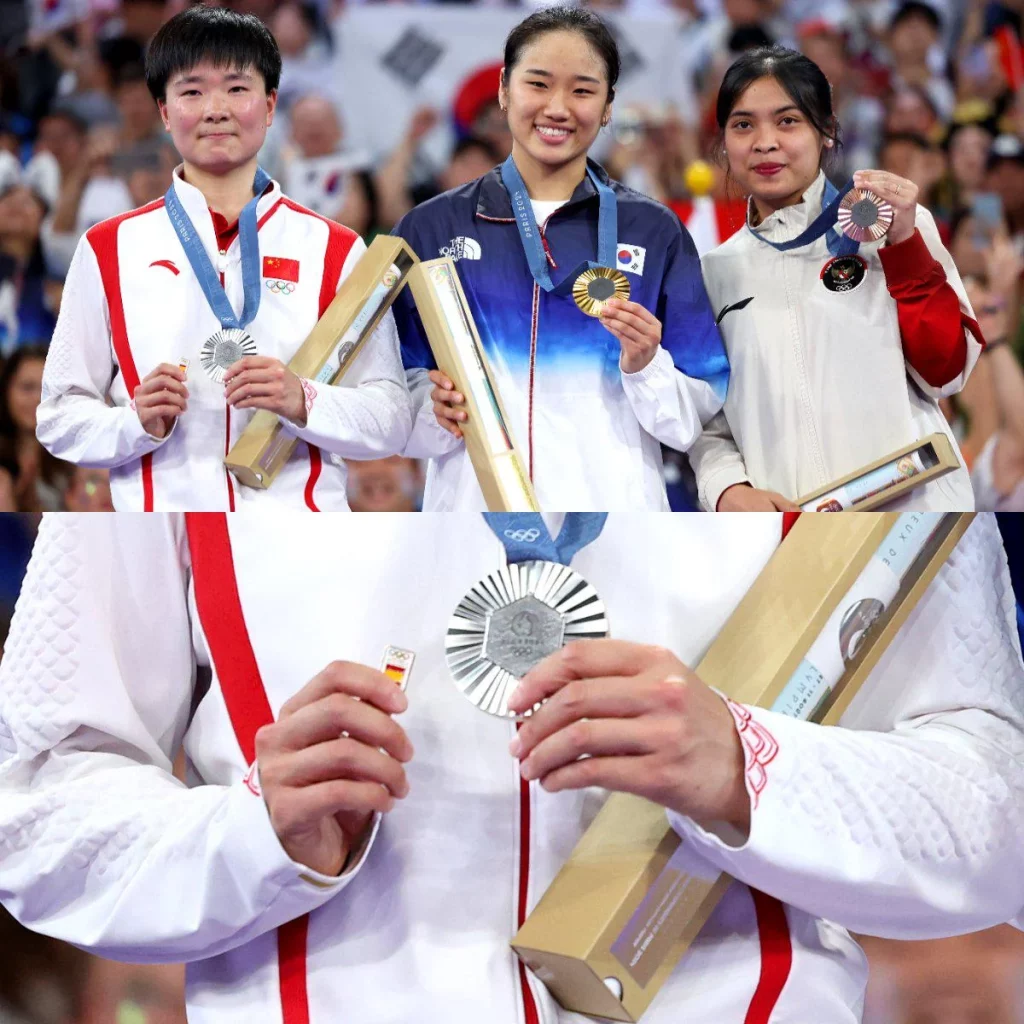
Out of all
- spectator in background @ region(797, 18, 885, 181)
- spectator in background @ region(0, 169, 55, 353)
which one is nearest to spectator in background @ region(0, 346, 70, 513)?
spectator in background @ region(0, 169, 55, 353)

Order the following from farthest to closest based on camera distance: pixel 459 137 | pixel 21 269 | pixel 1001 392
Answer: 1. pixel 459 137
2. pixel 21 269
3. pixel 1001 392

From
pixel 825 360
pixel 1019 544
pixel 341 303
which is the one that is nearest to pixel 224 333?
pixel 341 303

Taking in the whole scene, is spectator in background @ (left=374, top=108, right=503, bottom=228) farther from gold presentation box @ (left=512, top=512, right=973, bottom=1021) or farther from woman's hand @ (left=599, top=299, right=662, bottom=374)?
gold presentation box @ (left=512, top=512, right=973, bottom=1021)

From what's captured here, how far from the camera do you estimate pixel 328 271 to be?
2049 mm

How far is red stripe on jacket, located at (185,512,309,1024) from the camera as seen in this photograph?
3.33 ft

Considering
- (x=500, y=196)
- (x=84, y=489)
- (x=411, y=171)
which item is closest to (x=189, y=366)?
(x=500, y=196)

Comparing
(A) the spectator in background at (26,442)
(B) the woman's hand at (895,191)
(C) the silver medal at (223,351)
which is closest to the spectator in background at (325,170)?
(A) the spectator in background at (26,442)

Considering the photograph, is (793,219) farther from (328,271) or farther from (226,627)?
(226,627)

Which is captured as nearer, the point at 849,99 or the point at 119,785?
the point at 119,785

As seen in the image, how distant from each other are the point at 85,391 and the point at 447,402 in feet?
1.96

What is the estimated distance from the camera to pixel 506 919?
0.97 m

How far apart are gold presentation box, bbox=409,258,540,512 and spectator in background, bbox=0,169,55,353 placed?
9.26 ft

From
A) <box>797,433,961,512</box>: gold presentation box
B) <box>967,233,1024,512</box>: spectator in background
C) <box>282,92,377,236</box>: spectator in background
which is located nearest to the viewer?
<box>797,433,961,512</box>: gold presentation box

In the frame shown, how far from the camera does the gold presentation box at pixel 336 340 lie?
68.9 inches
